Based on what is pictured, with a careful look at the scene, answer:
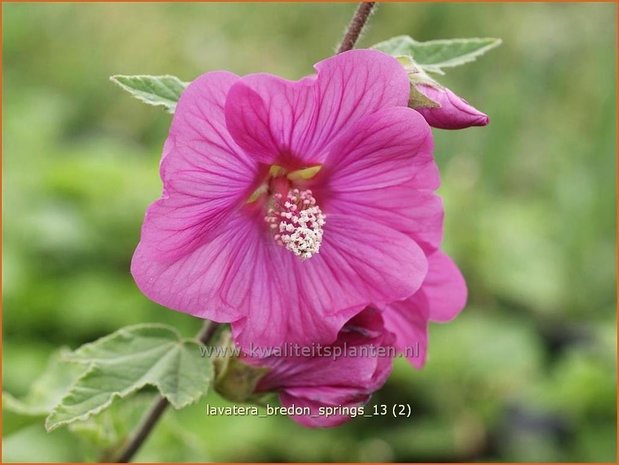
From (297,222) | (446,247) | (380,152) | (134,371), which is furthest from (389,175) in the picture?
(446,247)

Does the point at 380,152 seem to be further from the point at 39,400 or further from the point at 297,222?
the point at 39,400

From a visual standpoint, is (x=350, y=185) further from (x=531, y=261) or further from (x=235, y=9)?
(x=235, y=9)

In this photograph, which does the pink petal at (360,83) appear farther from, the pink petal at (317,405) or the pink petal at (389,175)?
the pink petal at (317,405)

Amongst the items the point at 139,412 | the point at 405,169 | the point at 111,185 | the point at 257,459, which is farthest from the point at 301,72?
the point at 405,169

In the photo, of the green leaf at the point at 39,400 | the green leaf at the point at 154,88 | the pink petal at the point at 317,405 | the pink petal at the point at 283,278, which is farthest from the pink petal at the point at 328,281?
the green leaf at the point at 39,400

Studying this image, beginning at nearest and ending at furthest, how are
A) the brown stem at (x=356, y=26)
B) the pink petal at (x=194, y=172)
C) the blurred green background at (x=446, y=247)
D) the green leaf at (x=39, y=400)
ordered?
the pink petal at (x=194, y=172) < the brown stem at (x=356, y=26) < the green leaf at (x=39, y=400) < the blurred green background at (x=446, y=247)

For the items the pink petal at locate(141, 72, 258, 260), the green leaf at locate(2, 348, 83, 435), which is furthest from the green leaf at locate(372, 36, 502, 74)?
the green leaf at locate(2, 348, 83, 435)

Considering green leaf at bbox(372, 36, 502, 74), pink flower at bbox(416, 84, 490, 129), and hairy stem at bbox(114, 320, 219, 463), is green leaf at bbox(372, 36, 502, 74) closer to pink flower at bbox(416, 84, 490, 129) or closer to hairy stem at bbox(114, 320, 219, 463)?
pink flower at bbox(416, 84, 490, 129)
